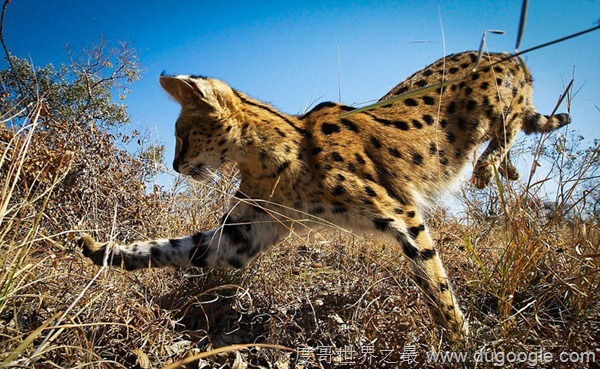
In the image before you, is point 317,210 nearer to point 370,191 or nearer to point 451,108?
point 370,191

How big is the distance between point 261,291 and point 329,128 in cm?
126

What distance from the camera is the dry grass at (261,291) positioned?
1805 mm

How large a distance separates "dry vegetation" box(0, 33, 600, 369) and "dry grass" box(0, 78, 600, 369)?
0.04ft

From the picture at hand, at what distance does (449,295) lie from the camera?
2.29m

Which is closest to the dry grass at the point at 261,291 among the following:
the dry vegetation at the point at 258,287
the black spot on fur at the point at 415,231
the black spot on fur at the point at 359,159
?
the dry vegetation at the point at 258,287

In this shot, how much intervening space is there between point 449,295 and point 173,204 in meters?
2.67

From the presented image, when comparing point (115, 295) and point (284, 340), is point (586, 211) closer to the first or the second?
point (284, 340)

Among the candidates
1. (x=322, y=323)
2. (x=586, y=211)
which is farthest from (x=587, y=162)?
(x=322, y=323)

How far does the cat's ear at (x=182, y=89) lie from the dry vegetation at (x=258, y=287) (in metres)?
0.79

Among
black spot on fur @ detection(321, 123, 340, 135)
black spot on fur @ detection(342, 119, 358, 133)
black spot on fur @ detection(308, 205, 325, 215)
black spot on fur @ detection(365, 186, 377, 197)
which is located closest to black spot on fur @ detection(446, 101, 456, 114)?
black spot on fur @ detection(342, 119, 358, 133)

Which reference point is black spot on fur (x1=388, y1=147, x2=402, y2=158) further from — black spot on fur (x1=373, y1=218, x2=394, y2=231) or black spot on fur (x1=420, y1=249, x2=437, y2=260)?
black spot on fur (x1=420, y1=249, x2=437, y2=260)

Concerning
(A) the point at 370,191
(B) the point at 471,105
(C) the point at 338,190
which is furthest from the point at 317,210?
(B) the point at 471,105

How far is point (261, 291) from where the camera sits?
282 cm

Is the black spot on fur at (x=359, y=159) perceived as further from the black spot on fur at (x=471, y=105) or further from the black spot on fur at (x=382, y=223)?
the black spot on fur at (x=471, y=105)
